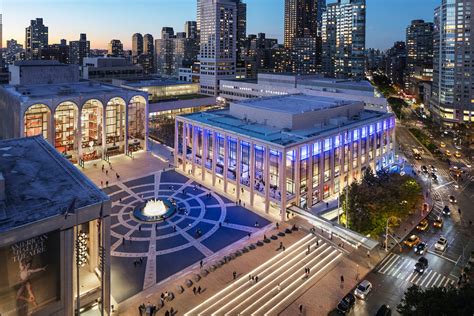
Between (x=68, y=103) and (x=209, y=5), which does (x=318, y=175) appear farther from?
(x=209, y=5)

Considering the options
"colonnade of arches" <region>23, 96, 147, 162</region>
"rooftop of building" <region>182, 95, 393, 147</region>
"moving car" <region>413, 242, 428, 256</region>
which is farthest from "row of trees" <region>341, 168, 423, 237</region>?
"colonnade of arches" <region>23, 96, 147, 162</region>

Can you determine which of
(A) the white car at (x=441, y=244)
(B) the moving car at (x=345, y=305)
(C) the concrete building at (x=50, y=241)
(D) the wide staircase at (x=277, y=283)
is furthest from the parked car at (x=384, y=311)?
(C) the concrete building at (x=50, y=241)

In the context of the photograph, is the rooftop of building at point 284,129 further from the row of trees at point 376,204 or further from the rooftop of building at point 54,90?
the rooftop of building at point 54,90

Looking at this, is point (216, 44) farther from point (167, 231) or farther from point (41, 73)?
point (167, 231)

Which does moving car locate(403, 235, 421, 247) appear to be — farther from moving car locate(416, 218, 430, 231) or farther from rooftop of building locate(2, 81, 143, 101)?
rooftop of building locate(2, 81, 143, 101)

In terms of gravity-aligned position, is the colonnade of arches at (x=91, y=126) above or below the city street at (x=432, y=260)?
above
